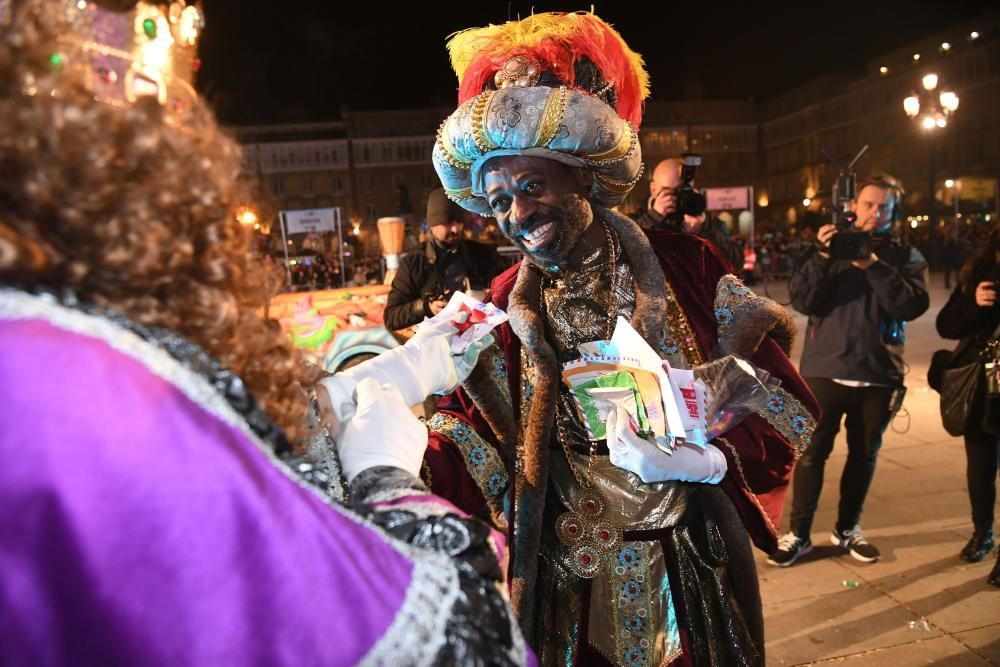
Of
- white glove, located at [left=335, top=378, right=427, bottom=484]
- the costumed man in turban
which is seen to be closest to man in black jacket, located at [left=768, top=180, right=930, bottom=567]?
the costumed man in turban

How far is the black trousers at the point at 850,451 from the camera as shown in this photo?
4.05 metres

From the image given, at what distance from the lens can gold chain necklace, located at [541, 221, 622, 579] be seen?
207 centimetres

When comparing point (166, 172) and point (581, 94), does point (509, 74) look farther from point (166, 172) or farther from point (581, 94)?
point (166, 172)

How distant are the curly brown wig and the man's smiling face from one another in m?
1.27

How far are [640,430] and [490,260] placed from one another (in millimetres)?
4192

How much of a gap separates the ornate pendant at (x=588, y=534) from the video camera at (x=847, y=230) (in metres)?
2.74

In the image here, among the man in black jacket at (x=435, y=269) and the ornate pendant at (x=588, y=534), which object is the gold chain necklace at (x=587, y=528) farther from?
the man in black jacket at (x=435, y=269)

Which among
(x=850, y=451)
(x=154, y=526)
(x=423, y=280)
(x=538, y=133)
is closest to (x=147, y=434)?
(x=154, y=526)

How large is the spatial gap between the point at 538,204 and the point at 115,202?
1.47 metres

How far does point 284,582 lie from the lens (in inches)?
27.5

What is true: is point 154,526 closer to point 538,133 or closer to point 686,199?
point 538,133

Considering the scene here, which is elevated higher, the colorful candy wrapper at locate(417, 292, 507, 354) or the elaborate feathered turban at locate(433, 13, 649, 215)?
the elaborate feathered turban at locate(433, 13, 649, 215)

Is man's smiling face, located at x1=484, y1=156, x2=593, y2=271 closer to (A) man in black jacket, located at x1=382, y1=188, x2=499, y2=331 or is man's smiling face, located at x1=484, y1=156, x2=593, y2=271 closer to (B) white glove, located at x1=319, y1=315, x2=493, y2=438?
(B) white glove, located at x1=319, y1=315, x2=493, y2=438

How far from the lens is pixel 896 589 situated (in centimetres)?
363
